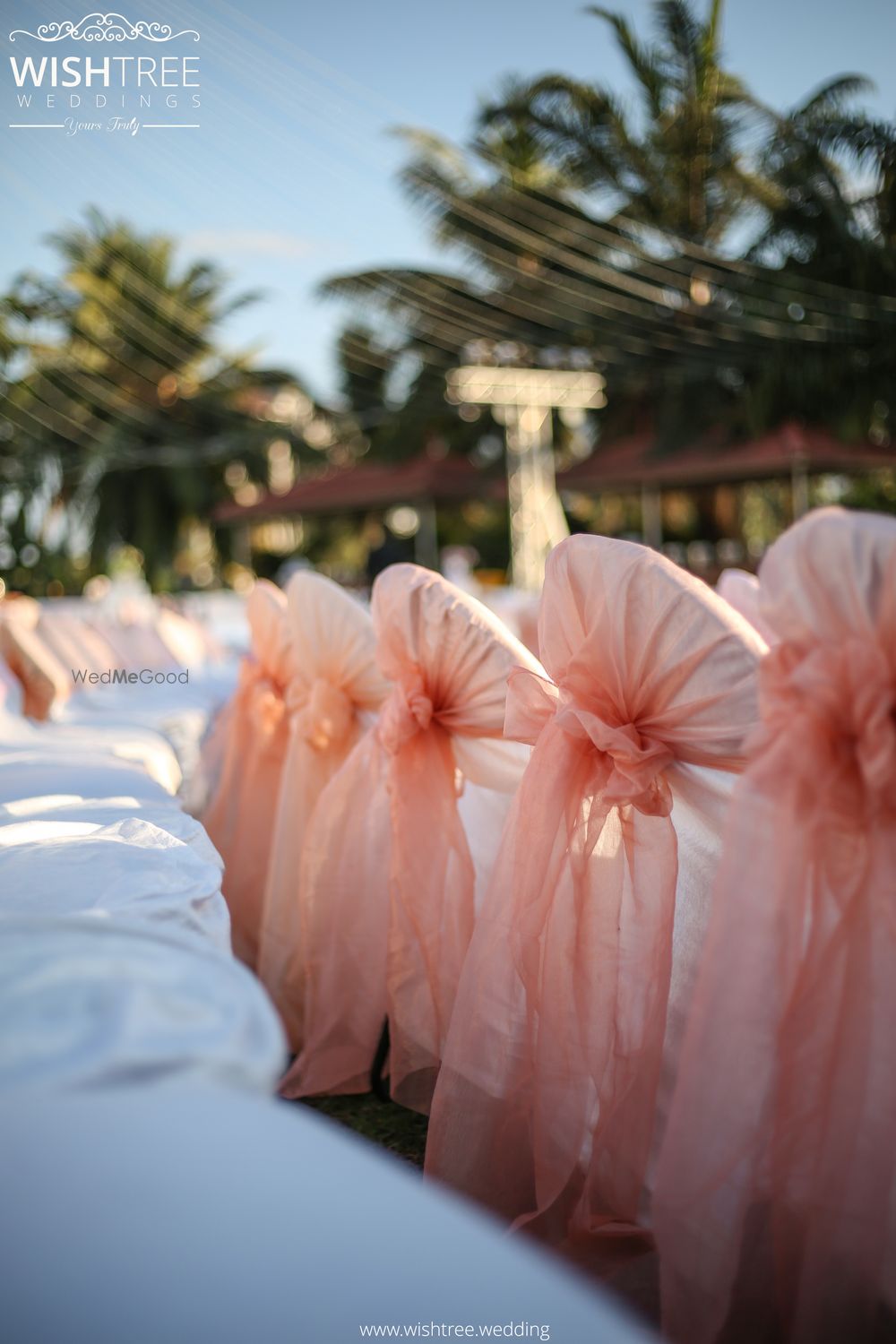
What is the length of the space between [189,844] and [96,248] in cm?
2342

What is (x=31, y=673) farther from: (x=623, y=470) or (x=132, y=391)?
(x=132, y=391)

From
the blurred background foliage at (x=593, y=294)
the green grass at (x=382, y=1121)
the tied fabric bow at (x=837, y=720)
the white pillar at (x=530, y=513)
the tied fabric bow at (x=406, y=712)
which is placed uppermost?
the blurred background foliage at (x=593, y=294)

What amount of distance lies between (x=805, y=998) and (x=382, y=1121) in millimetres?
1446

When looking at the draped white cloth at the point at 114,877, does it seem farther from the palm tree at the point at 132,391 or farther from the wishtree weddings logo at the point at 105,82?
the palm tree at the point at 132,391

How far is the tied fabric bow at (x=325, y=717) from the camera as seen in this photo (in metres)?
3.14

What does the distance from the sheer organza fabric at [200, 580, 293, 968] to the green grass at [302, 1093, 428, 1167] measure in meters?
0.77

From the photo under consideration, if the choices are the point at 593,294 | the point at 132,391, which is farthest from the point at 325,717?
the point at 132,391

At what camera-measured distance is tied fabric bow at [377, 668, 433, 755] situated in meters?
2.52

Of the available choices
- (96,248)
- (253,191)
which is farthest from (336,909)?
(96,248)

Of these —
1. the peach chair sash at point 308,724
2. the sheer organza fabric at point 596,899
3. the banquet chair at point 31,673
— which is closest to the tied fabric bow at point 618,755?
the sheer organza fabric at point 596,899

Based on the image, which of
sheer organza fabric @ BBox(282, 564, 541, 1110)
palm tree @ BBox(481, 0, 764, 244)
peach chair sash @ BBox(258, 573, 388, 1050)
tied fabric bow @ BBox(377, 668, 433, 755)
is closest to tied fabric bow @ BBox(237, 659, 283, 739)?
peach chair sash @ BBox(258, 573, 388, 1050)

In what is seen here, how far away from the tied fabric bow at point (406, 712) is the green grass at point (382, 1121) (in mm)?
822

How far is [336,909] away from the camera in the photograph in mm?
2855

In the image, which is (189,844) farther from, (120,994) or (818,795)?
(818,795)
